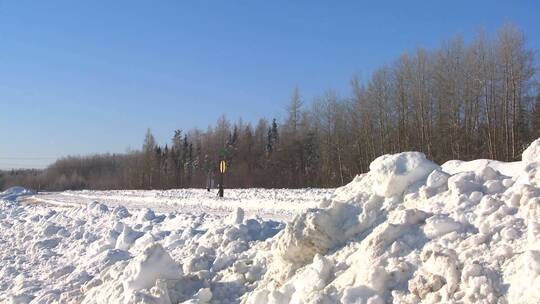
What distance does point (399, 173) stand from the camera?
7.88 m

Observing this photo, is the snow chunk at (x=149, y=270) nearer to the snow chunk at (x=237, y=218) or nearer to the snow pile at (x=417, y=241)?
the snow pile at (x=417, y=241)

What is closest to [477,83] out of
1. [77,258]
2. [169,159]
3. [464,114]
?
[464,114]

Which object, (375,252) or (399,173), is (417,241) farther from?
(399,173)

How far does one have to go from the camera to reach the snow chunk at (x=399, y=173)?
7867mm

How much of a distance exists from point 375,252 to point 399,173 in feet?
5.59

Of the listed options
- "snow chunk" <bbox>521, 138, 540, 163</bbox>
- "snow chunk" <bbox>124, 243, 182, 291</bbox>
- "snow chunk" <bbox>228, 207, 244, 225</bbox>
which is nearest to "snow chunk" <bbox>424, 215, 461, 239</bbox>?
"snow chunk" <bbox>521, 138, 540, 163</bbox>

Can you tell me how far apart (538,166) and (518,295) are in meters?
2.41

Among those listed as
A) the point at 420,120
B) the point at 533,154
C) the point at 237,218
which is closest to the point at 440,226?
the point at 533,154

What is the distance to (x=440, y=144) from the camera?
41031 millimetres

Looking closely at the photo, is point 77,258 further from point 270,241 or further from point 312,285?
point 312,285

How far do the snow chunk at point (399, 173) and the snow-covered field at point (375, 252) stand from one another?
15 millimetres

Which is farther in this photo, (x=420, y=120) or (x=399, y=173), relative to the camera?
(x=420, y=120)

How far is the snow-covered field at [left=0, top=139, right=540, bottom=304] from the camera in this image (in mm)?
5695

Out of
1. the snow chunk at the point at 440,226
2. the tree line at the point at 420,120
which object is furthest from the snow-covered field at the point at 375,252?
the tree line at the point at 420,120
